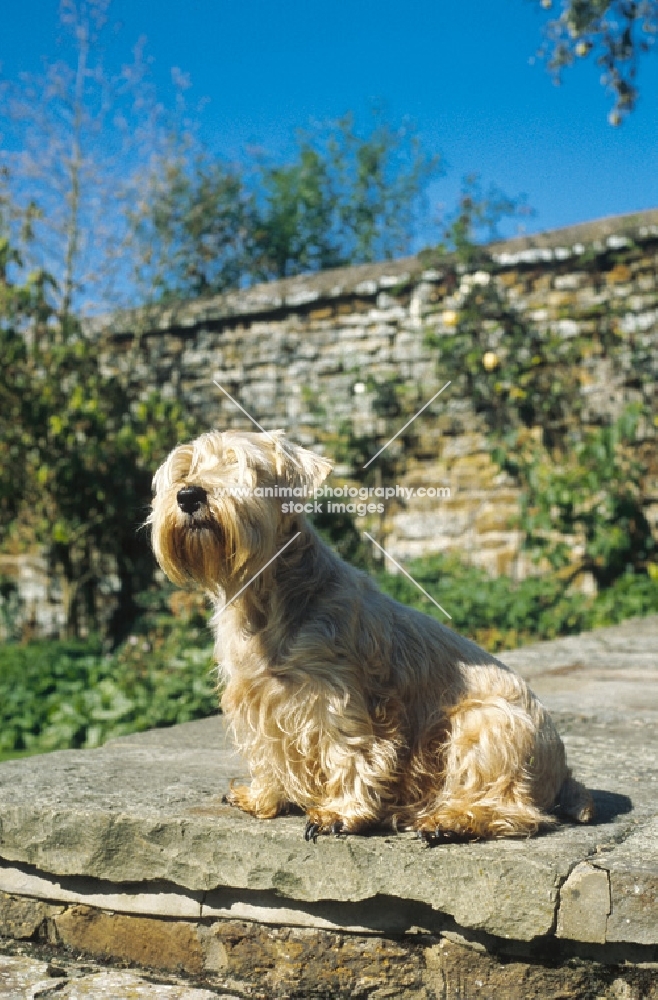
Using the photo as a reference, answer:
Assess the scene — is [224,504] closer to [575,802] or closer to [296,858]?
[296,858]

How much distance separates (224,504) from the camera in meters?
2.40

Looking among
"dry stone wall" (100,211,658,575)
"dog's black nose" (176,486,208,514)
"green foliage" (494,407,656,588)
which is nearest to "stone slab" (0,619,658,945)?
"dog's black nose" (176,486,208,514)

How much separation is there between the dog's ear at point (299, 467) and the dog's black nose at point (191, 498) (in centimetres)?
23

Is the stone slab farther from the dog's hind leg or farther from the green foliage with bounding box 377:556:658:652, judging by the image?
the green foliage with bounding box 377:556:658:652

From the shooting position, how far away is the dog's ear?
101 inches

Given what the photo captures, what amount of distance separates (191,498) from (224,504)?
88mm

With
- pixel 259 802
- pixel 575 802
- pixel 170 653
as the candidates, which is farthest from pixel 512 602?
pixel 259 802

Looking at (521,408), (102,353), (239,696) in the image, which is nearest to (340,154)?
(102,353)

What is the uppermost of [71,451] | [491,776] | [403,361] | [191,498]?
[403,361]

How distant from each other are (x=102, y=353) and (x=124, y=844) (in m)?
8.73

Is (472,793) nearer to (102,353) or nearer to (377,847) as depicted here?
(377,847)

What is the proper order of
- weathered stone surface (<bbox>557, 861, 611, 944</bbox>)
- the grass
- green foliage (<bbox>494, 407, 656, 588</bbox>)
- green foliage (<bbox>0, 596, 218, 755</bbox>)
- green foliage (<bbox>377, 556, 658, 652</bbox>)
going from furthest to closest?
1. green foliage (<bbox>494, 407, 656, 588</bbox>)
2. green foliage (<bbox>377, 556, 658, 652</bbox>)
3. the grass
4. green foliage (<bbox>0, 596, 218, 755</bbox>)
5. weathered stone surface (<bbox>557, 861, 611, 944</bbox>)

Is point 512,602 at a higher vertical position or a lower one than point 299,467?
lower

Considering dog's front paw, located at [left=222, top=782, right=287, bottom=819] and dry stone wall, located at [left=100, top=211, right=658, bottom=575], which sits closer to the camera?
dog's front paw, located at [left=222, top=782, right=287, bottom=819]
